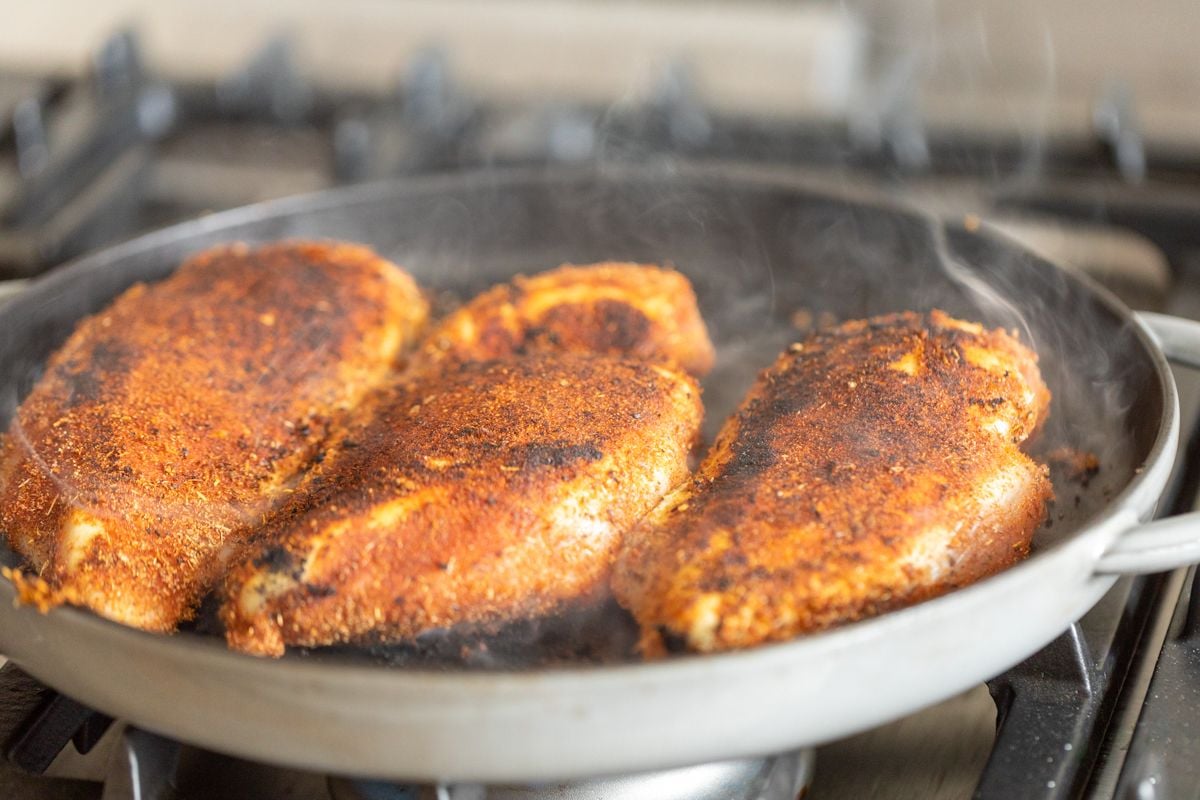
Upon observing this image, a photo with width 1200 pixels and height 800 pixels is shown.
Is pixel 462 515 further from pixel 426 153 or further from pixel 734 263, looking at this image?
pixel 426 153

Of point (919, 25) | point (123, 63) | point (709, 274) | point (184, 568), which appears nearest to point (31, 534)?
point (184, 568)

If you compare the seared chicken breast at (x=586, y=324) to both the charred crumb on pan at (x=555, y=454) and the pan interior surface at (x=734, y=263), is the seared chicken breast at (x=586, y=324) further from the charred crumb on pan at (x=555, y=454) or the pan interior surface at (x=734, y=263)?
the charred crumb on pan at (x=555, y=454)

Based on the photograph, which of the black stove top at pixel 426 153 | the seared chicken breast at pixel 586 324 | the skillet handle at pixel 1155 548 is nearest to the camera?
the skillet handle at pixel 1155 548

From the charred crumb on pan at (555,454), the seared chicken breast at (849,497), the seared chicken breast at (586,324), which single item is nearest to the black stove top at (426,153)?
the seared chicken breast at (849,497)

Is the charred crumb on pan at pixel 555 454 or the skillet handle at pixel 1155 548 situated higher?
the skillet handle at pixel 1155 548

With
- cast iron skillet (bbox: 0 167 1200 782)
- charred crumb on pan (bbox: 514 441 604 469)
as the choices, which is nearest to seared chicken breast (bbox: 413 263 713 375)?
cast iron skillet (bbox: 0 167 1200 782)

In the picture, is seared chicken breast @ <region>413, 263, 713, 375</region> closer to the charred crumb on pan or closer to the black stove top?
the charred crumb on pan
